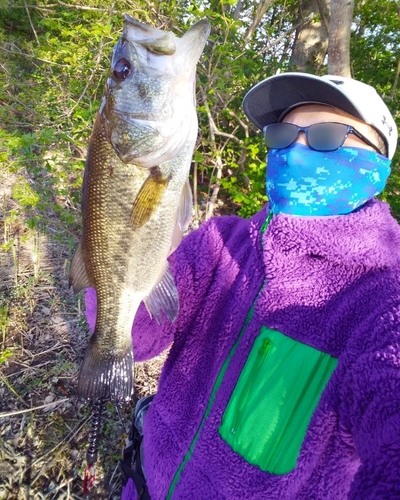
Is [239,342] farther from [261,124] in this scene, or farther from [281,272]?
[261,124]

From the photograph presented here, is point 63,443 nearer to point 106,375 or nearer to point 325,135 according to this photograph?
point 106,375

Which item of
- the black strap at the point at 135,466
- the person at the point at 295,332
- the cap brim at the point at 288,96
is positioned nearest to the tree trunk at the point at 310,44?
the cap brim at the point at 288,96

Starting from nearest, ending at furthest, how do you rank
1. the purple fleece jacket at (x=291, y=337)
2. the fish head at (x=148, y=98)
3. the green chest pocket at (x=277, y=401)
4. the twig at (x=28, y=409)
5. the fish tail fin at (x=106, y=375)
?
1. the purple fleece jacket at (x=291, y=337)
2. the green chest pocket at (x=277, y=401)
3. the fish head at (x=148, y=98)
4. the fish tail fin at (x=106, y=375)
5. the twig at (x=28, y=409)

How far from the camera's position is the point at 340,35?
3.26 m

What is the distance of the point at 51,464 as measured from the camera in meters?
2.56

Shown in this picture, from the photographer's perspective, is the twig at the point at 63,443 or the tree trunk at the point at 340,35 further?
the tree trunk at the point at 340,35

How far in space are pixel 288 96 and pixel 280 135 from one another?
0.73ft

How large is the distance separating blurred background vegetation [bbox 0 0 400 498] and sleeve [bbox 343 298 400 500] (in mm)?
2318

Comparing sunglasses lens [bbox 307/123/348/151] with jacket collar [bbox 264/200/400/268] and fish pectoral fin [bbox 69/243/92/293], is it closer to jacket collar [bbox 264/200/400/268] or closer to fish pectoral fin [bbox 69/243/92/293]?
jacket collar [bbox 264/200/400/268]

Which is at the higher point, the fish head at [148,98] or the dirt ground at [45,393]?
the fish head at [148,98]

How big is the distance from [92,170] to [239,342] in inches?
34.4

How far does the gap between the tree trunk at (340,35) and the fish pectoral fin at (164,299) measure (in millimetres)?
2940

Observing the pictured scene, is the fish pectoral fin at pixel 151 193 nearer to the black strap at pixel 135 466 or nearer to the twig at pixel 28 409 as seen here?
the black strap at pixel 135 466

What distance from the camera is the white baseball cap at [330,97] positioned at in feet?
4.47
